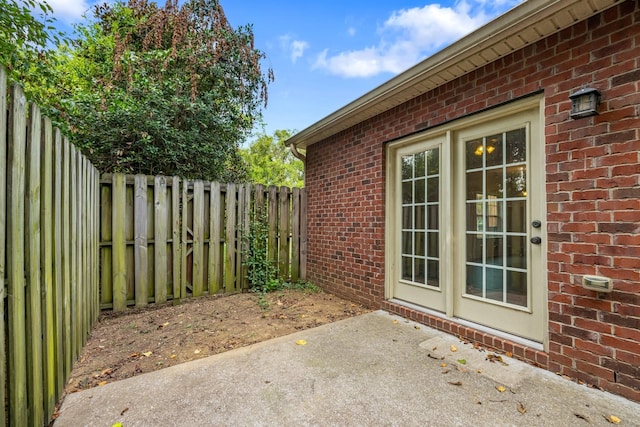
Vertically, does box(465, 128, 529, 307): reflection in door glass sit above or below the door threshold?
above

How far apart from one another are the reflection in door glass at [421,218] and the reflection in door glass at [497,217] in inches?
14.4

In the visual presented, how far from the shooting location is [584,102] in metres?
2.02

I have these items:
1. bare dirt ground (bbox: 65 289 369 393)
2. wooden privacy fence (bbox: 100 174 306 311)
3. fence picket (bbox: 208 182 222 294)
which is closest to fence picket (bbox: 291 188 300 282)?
wooden privacy fence (bbox: 100 174 306 311)

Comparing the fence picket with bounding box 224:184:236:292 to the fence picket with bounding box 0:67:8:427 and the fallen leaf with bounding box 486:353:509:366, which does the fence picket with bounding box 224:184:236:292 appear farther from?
the fallen leaf with bounding box 486:353:509:366

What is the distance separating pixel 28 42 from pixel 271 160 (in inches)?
446

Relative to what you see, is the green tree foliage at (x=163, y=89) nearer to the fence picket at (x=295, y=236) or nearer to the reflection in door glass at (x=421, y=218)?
the fence picket at (x=295, y=236)

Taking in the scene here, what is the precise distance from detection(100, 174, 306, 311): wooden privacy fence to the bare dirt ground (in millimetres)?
240

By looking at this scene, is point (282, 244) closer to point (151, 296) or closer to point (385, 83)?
point (151, 296)

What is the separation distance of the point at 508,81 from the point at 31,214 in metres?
3.39

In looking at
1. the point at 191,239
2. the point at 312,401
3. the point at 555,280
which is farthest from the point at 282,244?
the point at 555,280

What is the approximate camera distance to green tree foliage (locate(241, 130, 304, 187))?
45.0 ft

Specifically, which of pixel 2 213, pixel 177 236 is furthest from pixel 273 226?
pixel 2 213

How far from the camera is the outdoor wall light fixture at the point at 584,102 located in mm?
1970

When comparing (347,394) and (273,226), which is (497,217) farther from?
(273,226)
